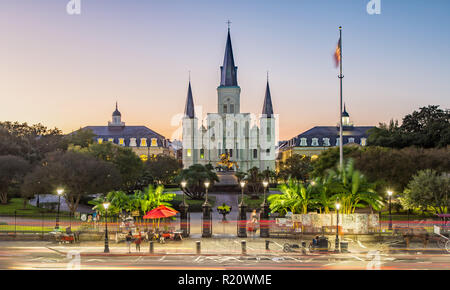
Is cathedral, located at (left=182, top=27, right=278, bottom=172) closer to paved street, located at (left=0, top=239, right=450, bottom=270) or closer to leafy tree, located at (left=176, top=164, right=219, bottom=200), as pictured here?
leafy tree, located at (left=176, top=164, right=219, bottom=200)

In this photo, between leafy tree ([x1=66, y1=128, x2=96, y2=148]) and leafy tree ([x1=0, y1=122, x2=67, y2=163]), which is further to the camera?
leafy tree ([x1=66, y1=128, x2=96, y2=148])

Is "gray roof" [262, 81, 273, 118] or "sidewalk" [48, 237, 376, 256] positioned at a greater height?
"gray roof" [262, 81, 273, 118]

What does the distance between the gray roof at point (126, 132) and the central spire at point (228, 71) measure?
26.3 m

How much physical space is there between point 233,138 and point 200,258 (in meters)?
90.2

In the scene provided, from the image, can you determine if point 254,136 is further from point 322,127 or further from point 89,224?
point 89,224

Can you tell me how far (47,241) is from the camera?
26.0 metres

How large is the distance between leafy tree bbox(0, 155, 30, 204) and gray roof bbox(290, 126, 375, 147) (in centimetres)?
8250

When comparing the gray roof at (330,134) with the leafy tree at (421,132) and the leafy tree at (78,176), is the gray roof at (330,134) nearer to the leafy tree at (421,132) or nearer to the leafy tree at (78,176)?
the leafy tree at (421,132)

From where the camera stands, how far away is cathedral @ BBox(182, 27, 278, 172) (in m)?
109

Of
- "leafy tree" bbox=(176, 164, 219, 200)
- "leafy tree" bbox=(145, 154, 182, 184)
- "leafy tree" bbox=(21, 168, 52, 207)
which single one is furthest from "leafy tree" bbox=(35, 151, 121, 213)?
"leafy tree" bbox=(145, 154, 182, 184)

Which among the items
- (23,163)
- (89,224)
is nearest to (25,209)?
(23,163)

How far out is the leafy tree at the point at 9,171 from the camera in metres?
46.3
